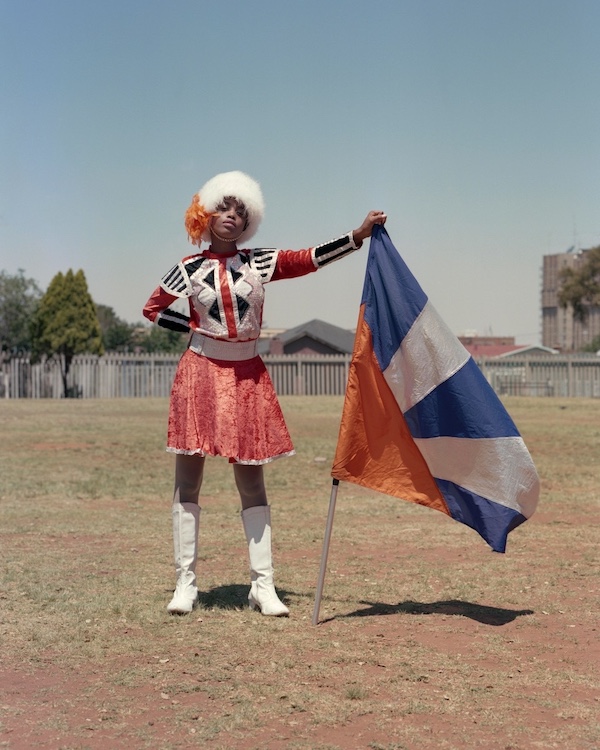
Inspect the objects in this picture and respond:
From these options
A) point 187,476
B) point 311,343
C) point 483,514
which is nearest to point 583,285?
point 311,343

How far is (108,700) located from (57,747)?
52 cm

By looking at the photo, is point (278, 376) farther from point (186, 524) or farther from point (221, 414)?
point (221, 414)

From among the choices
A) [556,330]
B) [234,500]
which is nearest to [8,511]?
[234,500]

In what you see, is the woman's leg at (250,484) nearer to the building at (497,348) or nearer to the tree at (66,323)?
the tree at (66,323)

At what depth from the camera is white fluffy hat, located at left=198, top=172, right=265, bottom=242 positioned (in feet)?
19.2

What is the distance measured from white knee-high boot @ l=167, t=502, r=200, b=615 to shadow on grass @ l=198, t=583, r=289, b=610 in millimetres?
159

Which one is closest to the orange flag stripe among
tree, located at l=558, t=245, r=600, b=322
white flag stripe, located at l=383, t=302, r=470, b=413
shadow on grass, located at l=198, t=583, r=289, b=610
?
white flag stripe, located at l=383, t=302, r=470, b=413

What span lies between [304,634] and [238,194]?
227 cm

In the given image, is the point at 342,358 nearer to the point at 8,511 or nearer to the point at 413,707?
the point at 8,511

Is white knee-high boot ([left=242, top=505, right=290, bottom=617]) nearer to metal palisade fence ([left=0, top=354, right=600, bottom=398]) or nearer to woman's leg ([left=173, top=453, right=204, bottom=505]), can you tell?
woman's leg ([left=173, top=453, right=204, bottom=505])

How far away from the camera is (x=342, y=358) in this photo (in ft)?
137

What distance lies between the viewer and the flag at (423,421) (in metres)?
5.62

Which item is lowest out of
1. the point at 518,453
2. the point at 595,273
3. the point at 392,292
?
the point at 518,453

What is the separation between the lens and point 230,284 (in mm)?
5688
